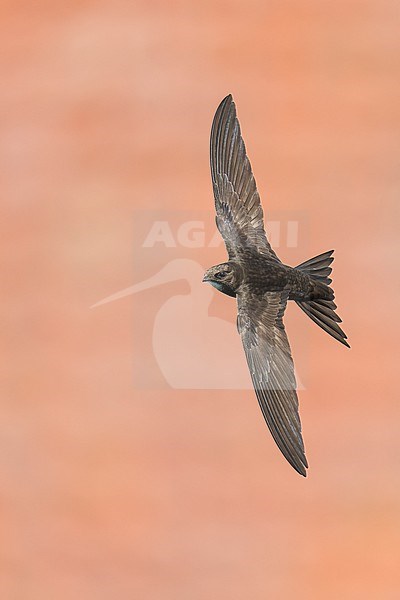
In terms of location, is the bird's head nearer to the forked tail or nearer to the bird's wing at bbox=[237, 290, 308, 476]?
the bird's wing at bbox=[237, 290, 308, 476]

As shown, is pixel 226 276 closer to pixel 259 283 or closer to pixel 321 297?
pixel 259 283

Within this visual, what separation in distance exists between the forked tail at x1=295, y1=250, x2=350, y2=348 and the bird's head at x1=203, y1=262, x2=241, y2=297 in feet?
0.41

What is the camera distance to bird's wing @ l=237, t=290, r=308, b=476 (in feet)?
4.20

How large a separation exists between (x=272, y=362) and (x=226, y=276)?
0.16 metres

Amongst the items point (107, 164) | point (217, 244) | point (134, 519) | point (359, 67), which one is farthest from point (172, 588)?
point (359, 67)

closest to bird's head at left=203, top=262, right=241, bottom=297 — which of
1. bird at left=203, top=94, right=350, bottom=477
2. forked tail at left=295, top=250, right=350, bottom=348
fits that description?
bird at left=203, top=94, right=350, bottom=477

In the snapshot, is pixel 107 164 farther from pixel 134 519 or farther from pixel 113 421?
pixel 134 519

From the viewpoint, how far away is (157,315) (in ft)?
5.06

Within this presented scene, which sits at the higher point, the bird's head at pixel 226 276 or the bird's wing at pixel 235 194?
the bird's wing at pixel 235 194

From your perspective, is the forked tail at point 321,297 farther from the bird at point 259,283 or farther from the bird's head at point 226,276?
the bird's head at point 226,276

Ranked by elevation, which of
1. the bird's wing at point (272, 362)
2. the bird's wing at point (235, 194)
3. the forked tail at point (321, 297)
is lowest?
the bird's wing at point (272, 362)

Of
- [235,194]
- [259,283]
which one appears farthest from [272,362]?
[235,194]

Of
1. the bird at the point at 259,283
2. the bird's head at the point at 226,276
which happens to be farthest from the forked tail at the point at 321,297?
the bird's head at the point at 226,276

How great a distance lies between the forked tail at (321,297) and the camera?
1.34 meters
